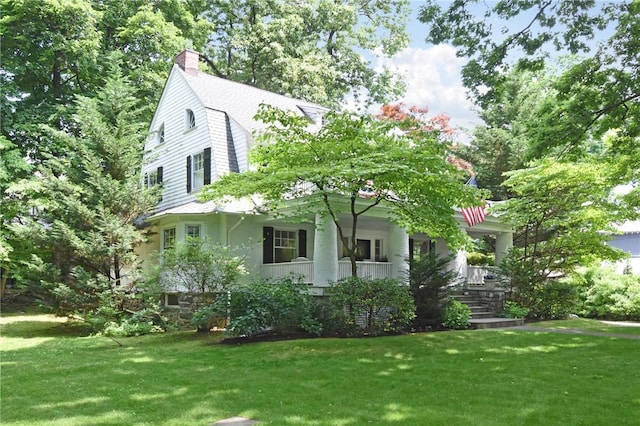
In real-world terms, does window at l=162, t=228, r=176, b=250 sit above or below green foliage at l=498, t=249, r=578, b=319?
above

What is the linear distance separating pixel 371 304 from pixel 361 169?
363 centimetres

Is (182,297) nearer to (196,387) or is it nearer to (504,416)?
(196,387)

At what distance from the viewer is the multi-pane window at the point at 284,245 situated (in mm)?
16156

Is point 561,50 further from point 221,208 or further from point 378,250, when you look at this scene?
point 378,250

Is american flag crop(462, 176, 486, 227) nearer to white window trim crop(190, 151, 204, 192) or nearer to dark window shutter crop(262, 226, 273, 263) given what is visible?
dark window shutter crop(262, 226, 273, 263)

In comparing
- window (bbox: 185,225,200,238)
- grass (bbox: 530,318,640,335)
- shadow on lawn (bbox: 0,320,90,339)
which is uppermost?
window (bbox: 185,225,200,238)

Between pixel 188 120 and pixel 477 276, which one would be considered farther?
pixel 477 276

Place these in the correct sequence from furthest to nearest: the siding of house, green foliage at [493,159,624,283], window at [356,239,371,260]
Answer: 1. window at [356,239,371,260]
2. the siding of house
3. green foliage at [493,159,624,283]

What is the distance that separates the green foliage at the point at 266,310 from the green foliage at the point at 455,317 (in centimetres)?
375

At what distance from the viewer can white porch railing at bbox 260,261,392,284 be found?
14.3 metres

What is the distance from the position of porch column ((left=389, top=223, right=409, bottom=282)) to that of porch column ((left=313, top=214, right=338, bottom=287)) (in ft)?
7.54

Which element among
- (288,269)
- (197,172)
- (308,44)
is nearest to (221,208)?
(288,269)

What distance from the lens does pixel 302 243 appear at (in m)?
16.8

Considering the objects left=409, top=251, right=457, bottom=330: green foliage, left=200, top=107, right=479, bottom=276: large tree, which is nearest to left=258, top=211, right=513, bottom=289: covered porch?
left=409, top=251, right=457, bottom=330: green foliage
